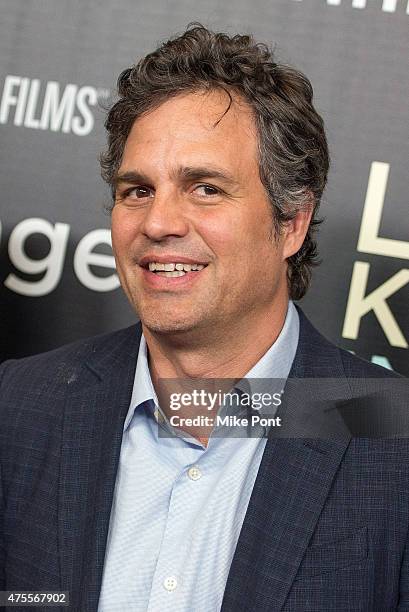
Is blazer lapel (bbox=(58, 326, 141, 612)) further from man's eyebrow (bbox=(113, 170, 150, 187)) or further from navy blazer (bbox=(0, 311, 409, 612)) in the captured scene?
man's eyebrow (bbox=(113, 170, 150, 187))

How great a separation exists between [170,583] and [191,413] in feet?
1.10

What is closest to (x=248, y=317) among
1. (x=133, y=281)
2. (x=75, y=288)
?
(x=133, y=281)

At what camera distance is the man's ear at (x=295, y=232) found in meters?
1.95

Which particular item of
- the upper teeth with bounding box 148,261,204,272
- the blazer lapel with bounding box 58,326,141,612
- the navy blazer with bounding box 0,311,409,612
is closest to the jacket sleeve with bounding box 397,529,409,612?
the navy blazer with bounding box 0,311,409,612

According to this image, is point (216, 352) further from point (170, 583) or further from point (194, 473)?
point (170, 583)

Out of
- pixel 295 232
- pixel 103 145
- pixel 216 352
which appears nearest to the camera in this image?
pixel 216 352

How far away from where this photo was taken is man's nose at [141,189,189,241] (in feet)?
5.63

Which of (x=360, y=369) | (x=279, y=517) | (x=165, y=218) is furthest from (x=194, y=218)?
(x=279, y=517)

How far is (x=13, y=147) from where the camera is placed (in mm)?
2469

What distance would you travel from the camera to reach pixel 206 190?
178cm

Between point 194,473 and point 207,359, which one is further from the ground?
point 207,359

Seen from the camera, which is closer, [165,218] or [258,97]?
[165,218]

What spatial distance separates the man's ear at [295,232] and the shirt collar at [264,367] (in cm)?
15

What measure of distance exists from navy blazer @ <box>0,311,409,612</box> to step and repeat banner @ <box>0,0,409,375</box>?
1.49ft
